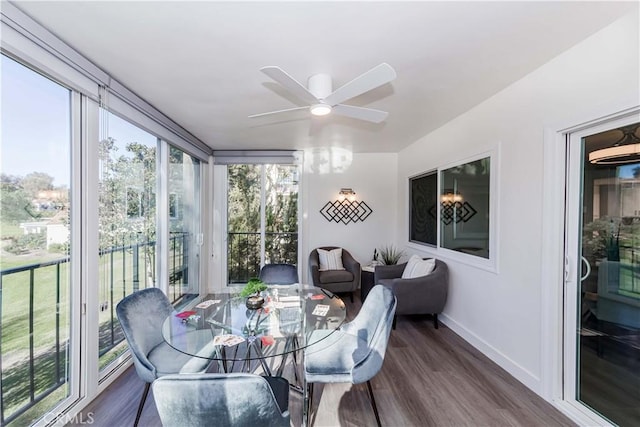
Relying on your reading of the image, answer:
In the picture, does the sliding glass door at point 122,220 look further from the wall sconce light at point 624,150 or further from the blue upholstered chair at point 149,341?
the wall sconce light at point 624,150

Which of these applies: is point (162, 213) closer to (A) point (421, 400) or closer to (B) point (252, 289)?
(B) point (252, 289)

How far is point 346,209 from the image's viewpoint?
509 cm

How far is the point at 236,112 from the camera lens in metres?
2.97

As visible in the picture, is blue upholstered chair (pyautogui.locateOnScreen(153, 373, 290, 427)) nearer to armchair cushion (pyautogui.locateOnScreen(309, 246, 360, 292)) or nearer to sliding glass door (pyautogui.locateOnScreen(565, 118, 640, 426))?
sliding glass door (pyautogui.locateOnScreen(565, 118, 640, 426))

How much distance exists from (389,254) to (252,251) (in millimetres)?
2519

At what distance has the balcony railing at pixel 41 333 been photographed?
Result: 1.57m

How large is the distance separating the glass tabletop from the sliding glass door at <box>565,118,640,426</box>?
1711mm

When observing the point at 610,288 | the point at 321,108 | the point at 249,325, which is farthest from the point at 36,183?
the point at 610,288

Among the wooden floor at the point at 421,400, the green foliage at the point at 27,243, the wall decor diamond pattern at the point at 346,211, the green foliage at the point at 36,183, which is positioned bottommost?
the wooden floor at the point at 421,400

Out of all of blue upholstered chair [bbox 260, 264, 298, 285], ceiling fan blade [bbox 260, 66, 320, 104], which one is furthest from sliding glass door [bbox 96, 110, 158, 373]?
ceiling fan blade [bbox 260, 66, 320, 104]

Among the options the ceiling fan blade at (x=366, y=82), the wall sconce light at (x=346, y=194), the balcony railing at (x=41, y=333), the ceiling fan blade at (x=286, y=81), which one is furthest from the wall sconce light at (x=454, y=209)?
the balcony railing at (x=41, y=333)

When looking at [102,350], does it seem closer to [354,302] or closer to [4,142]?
[4,142]

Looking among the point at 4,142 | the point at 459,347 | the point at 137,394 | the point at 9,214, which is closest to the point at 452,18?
the point at 4,142

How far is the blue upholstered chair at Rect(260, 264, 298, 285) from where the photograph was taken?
120 inches
